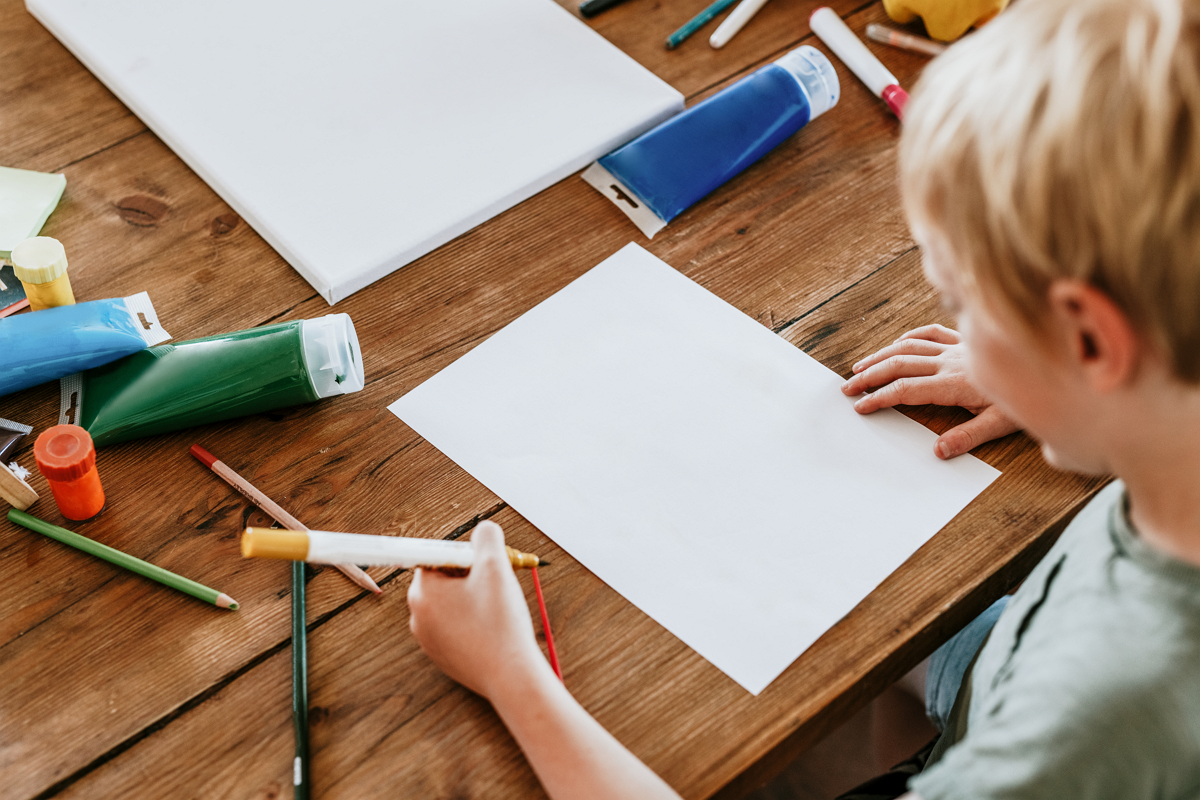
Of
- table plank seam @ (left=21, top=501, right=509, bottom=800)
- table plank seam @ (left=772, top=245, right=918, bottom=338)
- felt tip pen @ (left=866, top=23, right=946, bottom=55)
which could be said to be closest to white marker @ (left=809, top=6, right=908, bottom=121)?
felt tip pen @ (left=866, top=23, right=946, bottom=55)

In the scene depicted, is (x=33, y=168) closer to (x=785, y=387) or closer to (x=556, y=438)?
(x=556, y=438)

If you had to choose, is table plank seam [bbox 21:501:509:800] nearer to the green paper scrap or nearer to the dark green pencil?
the dark green pencil

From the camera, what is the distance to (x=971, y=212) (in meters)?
0.41

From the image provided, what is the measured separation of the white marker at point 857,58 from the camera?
90cm

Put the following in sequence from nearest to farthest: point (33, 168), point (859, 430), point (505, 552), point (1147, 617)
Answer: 1. point (1147, 617)
2. point (505, 552)
3. point (859, 430)
4. point (33, 168)

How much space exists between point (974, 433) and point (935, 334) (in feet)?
0.30

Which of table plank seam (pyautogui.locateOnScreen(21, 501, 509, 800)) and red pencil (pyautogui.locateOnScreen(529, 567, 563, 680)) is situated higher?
red pencil (pyautogui.locateOnScreen(529, 567, 563, 680))

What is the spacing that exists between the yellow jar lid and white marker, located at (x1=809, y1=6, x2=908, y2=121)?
0.71 metres

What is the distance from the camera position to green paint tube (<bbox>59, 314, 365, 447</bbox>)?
0.64 metres

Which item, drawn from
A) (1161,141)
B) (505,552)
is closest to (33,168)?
(505,552)

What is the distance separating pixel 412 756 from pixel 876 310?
0.48 m

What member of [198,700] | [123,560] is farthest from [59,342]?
[198,700]

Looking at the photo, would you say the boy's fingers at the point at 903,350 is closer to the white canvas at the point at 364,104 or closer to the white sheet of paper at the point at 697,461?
the white sheet of paper at the point at 697,461

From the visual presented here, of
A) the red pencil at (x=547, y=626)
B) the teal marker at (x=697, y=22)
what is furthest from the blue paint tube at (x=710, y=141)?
the red pencil at (x=547, y=626)
